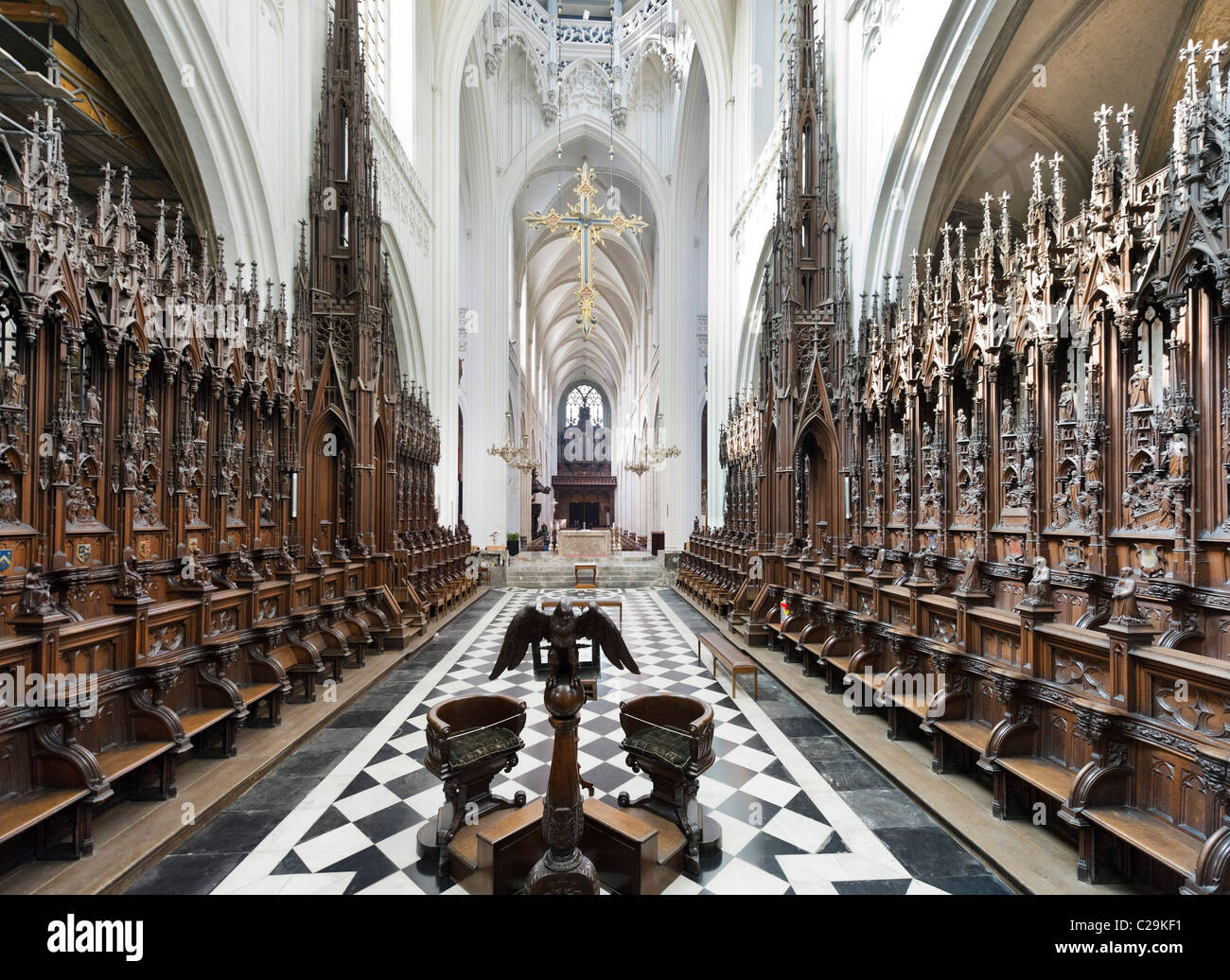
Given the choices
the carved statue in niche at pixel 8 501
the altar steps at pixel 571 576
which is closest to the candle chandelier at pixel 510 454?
the altar steps at pixel 571 576

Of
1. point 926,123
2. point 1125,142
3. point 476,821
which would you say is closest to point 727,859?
point 476,821

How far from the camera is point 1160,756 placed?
263 centimetres

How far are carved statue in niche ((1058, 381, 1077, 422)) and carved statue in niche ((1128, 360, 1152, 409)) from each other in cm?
56

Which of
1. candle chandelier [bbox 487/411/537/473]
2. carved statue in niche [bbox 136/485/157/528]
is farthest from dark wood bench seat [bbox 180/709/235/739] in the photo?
candle chandelier [bbox 487/411/537/473]

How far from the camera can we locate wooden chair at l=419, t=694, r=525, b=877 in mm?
3049

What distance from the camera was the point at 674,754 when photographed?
3164mm

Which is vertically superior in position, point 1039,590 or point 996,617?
point 1039,590

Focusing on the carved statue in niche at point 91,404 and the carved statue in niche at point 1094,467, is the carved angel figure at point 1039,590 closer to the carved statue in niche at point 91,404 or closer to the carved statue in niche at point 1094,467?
the carved statue in niche at point 1094,467

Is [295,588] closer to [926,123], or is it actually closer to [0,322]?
[0,322]

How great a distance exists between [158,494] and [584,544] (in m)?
13.7

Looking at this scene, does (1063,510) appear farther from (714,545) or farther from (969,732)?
(714,545)

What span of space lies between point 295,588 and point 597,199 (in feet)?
87.1

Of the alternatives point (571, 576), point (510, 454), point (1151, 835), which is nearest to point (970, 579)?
point (1151, 835)
